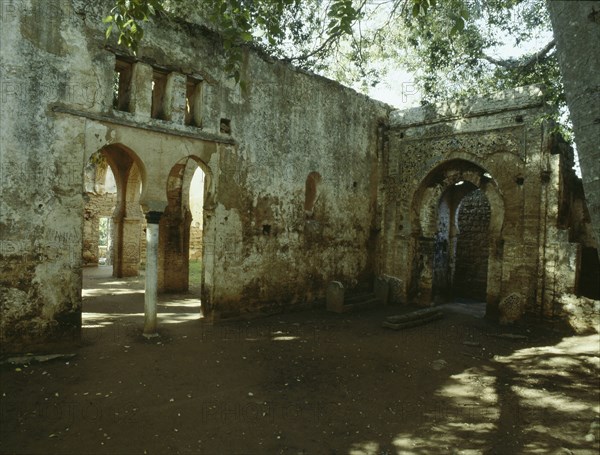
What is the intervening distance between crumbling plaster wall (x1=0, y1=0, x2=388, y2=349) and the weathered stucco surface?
28mm

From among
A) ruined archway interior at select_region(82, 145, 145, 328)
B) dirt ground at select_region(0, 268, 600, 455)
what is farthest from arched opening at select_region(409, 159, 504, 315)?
ruined archway interior at select_region(82, 145, 145, 328)

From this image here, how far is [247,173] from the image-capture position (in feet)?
30.7

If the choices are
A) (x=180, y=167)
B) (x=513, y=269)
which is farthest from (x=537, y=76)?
(x=180, y=167)

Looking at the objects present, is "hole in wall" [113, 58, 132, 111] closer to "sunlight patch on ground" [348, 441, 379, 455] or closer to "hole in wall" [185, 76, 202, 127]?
"hole in wall" [185, 76, 202, 127]

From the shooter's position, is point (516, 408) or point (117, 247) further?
point (117, 247)

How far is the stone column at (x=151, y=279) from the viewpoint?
7742 mm

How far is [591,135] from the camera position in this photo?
1995 mm

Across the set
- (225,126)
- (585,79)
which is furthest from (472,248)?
(585,79)

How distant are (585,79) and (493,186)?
29.7ft

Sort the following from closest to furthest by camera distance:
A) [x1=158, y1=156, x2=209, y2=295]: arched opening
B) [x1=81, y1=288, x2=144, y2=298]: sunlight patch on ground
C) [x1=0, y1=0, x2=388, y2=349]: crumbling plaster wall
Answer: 1. [x1=0, y1=0, x2=388, y2=349]: crumbling plaster wall
2. [x1=81, y1=288, x2=144, y2=298]: sunlight patch on ground
3. [x1=158, y1=156, x2=209, y2=295]: arched opening

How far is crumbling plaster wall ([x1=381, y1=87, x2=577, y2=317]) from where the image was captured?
944 cm

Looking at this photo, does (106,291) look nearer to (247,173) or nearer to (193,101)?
(247,173)

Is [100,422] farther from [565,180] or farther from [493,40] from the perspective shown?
[493,40]

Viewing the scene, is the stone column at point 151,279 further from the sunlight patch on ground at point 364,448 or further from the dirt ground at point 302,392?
the sunlight patch on ground at point 364,448
